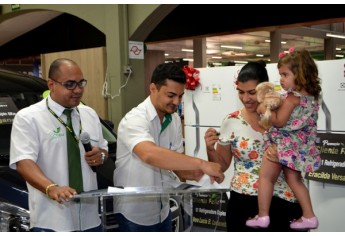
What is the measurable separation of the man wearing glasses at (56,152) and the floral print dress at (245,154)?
2.18ft

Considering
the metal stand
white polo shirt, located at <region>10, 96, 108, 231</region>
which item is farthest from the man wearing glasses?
the metal stand

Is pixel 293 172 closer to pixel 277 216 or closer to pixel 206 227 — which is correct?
pixel 277 216

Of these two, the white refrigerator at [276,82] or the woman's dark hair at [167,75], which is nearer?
the woman's dark hair at [167,75]

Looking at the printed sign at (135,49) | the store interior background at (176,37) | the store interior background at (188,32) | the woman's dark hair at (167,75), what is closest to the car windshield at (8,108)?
the woman's dark hair at (167,75)

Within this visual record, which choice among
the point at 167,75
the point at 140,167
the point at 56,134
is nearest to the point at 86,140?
the point at 56,134

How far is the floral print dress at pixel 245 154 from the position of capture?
203 cm

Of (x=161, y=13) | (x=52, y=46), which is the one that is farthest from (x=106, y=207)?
(x=52, y=46)

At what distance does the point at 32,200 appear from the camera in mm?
2133

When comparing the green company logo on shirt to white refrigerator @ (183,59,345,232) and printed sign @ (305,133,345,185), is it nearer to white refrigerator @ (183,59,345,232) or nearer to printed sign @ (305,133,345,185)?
white refrigerator @ (183,59,345,232)

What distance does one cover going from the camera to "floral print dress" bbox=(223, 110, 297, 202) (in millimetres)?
2029

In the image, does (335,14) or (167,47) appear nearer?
(335,14)

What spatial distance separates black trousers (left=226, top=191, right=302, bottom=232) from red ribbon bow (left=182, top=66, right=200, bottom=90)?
9.20 ft

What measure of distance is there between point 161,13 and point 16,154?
407 centimetres

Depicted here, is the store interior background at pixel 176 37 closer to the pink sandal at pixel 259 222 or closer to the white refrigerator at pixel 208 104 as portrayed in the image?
the white refrigerator at pixel 208 104
